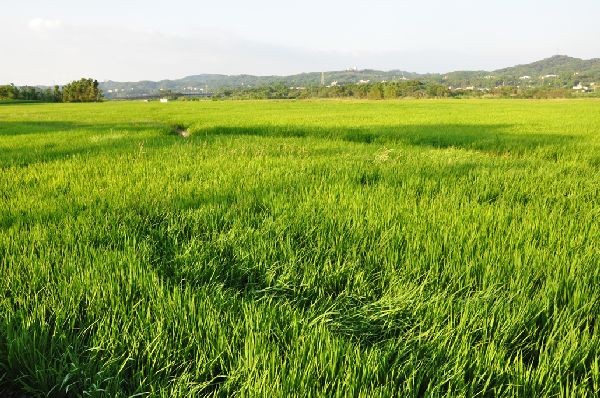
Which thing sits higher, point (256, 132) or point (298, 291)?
point (256, 132)

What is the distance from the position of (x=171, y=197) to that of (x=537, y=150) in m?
8.24

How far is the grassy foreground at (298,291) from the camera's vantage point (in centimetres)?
136

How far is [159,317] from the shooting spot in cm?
168

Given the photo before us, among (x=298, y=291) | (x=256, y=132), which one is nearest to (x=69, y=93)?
(x=256, y=132)

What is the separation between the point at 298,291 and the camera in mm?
2014

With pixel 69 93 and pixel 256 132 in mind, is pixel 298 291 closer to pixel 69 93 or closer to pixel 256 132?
pixel 256 132

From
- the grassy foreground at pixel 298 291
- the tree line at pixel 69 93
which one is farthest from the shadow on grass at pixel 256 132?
the tree line at pixel 69 93

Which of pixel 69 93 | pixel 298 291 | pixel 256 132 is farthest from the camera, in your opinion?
pixel 69 93

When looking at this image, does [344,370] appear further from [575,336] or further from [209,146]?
[209,146]

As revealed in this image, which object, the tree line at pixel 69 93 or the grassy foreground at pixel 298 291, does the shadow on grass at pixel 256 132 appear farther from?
the tree line at pixel 69 93

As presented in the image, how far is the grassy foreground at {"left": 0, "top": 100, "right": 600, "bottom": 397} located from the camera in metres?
1.36

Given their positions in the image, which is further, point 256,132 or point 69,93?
point 69,93

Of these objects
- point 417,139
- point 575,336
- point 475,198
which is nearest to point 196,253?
point 575,336

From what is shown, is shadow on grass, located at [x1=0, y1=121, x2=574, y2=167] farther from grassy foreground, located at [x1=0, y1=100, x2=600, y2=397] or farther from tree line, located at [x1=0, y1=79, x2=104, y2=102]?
tree line, located at [x1=0, y1=79, x2=104, y2=102]
